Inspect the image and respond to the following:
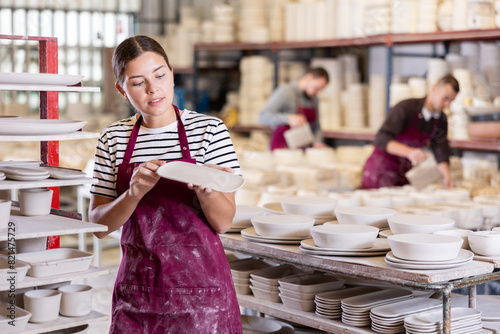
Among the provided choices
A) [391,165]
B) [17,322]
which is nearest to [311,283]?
[17,322]

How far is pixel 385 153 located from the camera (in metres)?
5.45

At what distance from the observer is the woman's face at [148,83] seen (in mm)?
2037

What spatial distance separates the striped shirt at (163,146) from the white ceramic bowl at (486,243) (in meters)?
0.95

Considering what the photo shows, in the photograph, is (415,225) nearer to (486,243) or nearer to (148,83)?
(486,243)

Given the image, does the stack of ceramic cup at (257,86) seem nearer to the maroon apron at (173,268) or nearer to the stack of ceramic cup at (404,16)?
the stack of ceramic cup at (404,16)

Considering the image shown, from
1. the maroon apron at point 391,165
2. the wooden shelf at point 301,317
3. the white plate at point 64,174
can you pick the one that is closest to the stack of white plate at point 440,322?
the wooden shelf at point 301,317

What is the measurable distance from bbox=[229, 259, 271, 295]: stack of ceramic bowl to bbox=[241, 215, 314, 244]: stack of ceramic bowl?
28cm

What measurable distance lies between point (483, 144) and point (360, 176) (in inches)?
38.3

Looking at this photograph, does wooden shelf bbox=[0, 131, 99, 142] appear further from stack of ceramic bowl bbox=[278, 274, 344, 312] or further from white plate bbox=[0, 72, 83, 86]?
stack of ceramic bowl bbox=[278, 274, 344, 312]

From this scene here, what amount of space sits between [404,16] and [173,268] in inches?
175

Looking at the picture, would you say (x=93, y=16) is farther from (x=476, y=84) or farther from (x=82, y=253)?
(x=82, y=253)

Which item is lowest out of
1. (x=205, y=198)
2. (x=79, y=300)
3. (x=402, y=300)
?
(x=402, y=300)

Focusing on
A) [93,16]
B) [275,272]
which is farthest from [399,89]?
[93,16]

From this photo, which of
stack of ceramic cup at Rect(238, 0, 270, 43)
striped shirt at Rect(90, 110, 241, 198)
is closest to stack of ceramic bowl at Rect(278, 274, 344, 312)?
striped shirt at Rect(90, 110, 241, 198)
